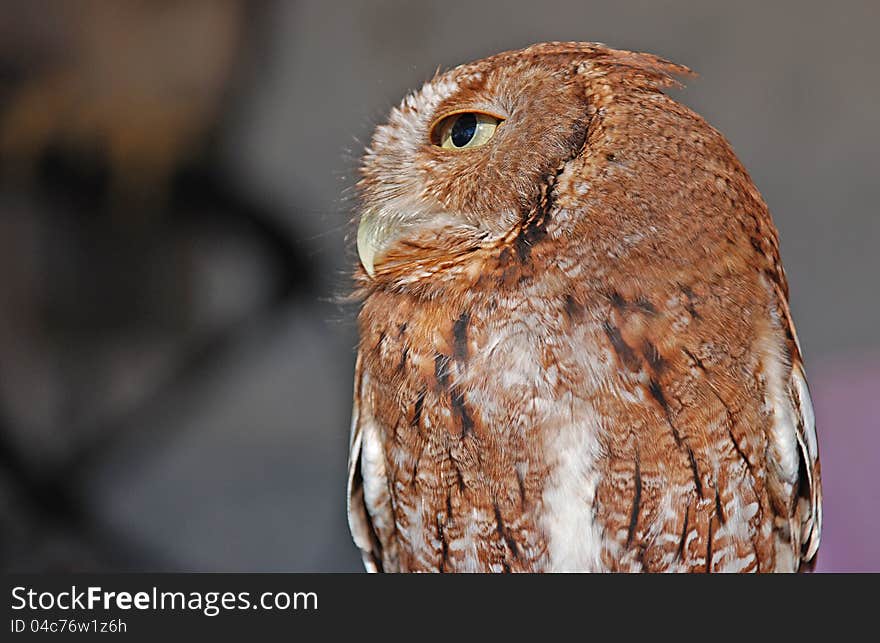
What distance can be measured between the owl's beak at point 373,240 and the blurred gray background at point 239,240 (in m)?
0.20

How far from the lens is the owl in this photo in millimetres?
739

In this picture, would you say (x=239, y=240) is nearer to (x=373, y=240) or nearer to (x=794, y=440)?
(x=373, y=240)

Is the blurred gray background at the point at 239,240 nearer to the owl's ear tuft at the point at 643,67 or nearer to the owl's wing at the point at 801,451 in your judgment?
the owl's ear tuft at the point at 643,67

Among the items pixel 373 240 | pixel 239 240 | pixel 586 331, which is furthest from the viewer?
pixel 239 240

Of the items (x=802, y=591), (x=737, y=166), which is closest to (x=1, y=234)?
(x=737, y=166)

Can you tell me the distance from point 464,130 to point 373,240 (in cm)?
16

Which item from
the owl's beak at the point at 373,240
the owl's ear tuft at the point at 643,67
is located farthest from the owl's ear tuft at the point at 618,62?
the owl's beak at the point at 373,240

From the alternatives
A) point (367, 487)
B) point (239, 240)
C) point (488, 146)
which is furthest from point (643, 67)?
point (239, 240)

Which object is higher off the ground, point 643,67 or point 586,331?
point 643,67

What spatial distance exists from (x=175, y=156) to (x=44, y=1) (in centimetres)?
34

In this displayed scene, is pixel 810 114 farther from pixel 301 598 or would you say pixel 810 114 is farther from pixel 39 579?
pixel 39 579

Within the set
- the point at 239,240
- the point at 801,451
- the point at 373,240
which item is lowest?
the point at 801,451

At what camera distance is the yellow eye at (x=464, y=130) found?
784 millimetres

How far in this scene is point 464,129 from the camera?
80 centimetres
